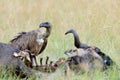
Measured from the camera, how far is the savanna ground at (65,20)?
29.5ft

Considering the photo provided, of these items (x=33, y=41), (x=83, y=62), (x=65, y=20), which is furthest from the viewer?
(x=65, y=20)

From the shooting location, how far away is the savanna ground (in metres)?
8.98

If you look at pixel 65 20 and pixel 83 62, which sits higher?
pixel 65 20

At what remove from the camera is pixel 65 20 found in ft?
34.3

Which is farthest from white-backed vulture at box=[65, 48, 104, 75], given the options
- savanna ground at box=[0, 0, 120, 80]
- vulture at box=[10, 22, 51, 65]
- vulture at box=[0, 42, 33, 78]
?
savanna ground at box=[0, 0, 120, 80]

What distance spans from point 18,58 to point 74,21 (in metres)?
4.55

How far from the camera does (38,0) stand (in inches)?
460

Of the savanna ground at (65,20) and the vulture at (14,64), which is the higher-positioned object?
Result: the savanna ground at (65,20)

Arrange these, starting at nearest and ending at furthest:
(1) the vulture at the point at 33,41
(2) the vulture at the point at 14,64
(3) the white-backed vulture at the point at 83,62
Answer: (2) the vulture at the point at 14,64 < (3) the white-backed vulture at the point at 83,62 < (1) the vulture at the point at 33,41

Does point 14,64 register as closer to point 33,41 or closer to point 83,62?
point 83,62

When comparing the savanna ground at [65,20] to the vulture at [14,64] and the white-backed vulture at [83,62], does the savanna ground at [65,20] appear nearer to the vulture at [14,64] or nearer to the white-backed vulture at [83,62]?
the white-backed vulture at [83,62]

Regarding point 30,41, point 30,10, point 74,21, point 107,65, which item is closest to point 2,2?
point 30,10

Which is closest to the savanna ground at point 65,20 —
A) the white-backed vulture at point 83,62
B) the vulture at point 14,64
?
the white-backed vulture at point 83,62

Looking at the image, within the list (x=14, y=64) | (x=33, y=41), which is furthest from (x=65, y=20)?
(x=14, y=64)
